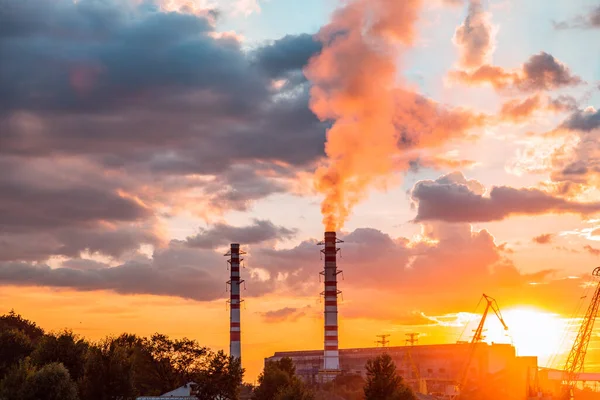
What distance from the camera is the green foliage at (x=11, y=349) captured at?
12255cm

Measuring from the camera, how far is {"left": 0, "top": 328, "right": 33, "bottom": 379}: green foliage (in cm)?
12255

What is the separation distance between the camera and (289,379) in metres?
143

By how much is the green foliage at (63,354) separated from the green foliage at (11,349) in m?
11.8

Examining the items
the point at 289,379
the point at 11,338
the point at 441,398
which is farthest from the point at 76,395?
the point at 441,398

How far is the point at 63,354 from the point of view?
11112 cm

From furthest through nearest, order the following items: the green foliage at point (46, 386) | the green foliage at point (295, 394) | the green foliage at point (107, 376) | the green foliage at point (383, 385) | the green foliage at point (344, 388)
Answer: the green foliage at point (344, 388)
the green foliage at point (383, 385)
the green foliage at point (295, 394)
the green foliage at point (107, 376)
the green foliage at point (46, 386)

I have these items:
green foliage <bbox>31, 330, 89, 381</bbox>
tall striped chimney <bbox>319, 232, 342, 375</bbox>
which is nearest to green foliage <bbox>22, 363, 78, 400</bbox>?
green foliage <bbox>31, 330, 89, 381</bbox>

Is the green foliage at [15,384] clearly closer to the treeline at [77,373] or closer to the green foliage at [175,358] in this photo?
the treeline at [77,373]

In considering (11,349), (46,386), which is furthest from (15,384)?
(11,349)

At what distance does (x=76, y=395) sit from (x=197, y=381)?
40585 millimetres

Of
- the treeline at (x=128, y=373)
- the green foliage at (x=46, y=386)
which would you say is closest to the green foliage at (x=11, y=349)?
the treeline at (x=128, y=373)

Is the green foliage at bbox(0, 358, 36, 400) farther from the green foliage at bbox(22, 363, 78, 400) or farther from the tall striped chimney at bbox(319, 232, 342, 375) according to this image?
the tall striped chimney at bbox(319, 232, 342, 375)

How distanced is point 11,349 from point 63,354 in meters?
16.8

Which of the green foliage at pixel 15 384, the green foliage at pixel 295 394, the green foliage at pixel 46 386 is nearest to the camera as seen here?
the green foliage at pixel 46 386
